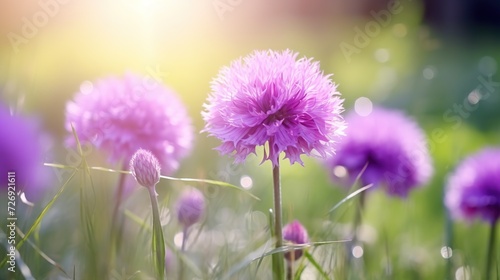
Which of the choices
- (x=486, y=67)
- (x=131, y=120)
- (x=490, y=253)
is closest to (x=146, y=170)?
(x=131, y=120)

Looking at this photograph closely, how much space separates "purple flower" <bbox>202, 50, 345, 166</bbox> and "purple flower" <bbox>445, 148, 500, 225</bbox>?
70cm

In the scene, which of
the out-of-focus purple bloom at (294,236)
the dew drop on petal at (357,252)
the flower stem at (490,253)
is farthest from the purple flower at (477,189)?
the out-of-focus purple bloom at (294,236)

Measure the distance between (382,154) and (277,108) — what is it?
29.5 inches

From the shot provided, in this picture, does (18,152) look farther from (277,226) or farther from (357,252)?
(357,252)

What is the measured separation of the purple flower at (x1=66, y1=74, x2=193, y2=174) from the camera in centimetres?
131

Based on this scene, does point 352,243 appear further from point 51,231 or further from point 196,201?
point 51,231

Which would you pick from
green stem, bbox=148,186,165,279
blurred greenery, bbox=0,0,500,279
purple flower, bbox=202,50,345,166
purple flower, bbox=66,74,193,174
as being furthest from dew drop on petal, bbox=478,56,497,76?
green stem, bbox=148,186,165,279

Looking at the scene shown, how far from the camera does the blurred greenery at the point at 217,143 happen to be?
131 cm

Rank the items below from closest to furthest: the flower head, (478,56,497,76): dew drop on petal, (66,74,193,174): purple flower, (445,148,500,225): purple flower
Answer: the flower head < (66,74,193,174): purple flower < (445,148,500,225): purple flower < (478,56,497,76): dew drop on petal

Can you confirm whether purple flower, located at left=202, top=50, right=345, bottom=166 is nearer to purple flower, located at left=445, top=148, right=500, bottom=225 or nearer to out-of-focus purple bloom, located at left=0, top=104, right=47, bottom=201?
out-of-focus purple bloom, located at left=0, top=104, right=47, bottom=201

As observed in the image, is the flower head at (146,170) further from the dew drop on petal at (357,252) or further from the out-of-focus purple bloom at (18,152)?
the dew drop on petal at (357,252)

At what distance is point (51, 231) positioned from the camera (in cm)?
157

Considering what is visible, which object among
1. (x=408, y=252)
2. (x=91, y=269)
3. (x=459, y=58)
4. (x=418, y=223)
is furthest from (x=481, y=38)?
(x=91, y=269)

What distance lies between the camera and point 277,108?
0.91 m
